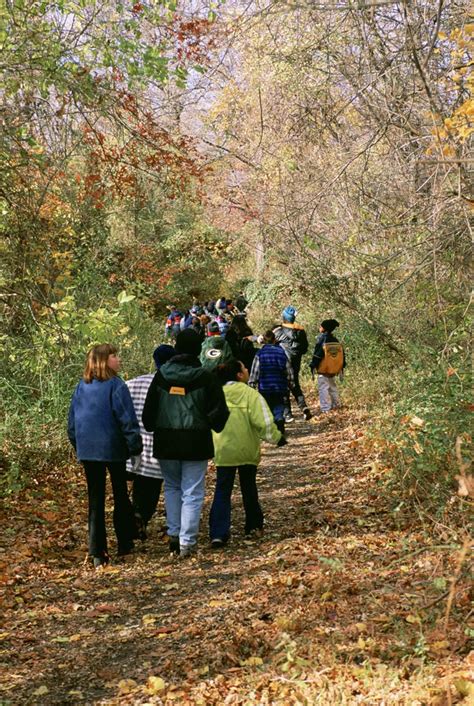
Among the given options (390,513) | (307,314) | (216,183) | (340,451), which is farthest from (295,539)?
(216,183)

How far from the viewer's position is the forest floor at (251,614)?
4.26 m

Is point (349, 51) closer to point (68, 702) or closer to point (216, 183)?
point (68, 702)

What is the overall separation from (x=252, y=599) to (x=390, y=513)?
240 cm

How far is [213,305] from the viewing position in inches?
999

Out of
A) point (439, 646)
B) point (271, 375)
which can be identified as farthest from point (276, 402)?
point (439, 646)

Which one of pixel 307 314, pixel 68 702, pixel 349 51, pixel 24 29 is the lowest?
pixel 68 702

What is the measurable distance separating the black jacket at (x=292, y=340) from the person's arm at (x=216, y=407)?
854 cm

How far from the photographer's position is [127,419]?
7191 millimetres

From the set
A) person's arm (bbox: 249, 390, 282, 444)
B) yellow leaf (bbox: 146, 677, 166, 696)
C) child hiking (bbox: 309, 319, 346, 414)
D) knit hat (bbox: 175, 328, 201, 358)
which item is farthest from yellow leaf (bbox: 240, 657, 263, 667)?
child hiking (bbox: 309, 319, 346, 414)

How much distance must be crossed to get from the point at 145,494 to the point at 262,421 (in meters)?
1.51

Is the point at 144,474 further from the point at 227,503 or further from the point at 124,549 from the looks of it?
the point at 227,503

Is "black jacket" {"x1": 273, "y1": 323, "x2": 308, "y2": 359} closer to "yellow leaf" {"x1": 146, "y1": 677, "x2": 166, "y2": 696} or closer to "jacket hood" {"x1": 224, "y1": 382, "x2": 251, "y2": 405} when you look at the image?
"jacket hood" {"x1": 224, "y1": 382, "x2": 251, "y2": 405}

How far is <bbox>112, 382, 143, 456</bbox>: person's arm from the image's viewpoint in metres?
7.18

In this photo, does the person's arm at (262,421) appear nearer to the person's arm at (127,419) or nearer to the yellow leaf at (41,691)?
the person's arm at (127,419)
